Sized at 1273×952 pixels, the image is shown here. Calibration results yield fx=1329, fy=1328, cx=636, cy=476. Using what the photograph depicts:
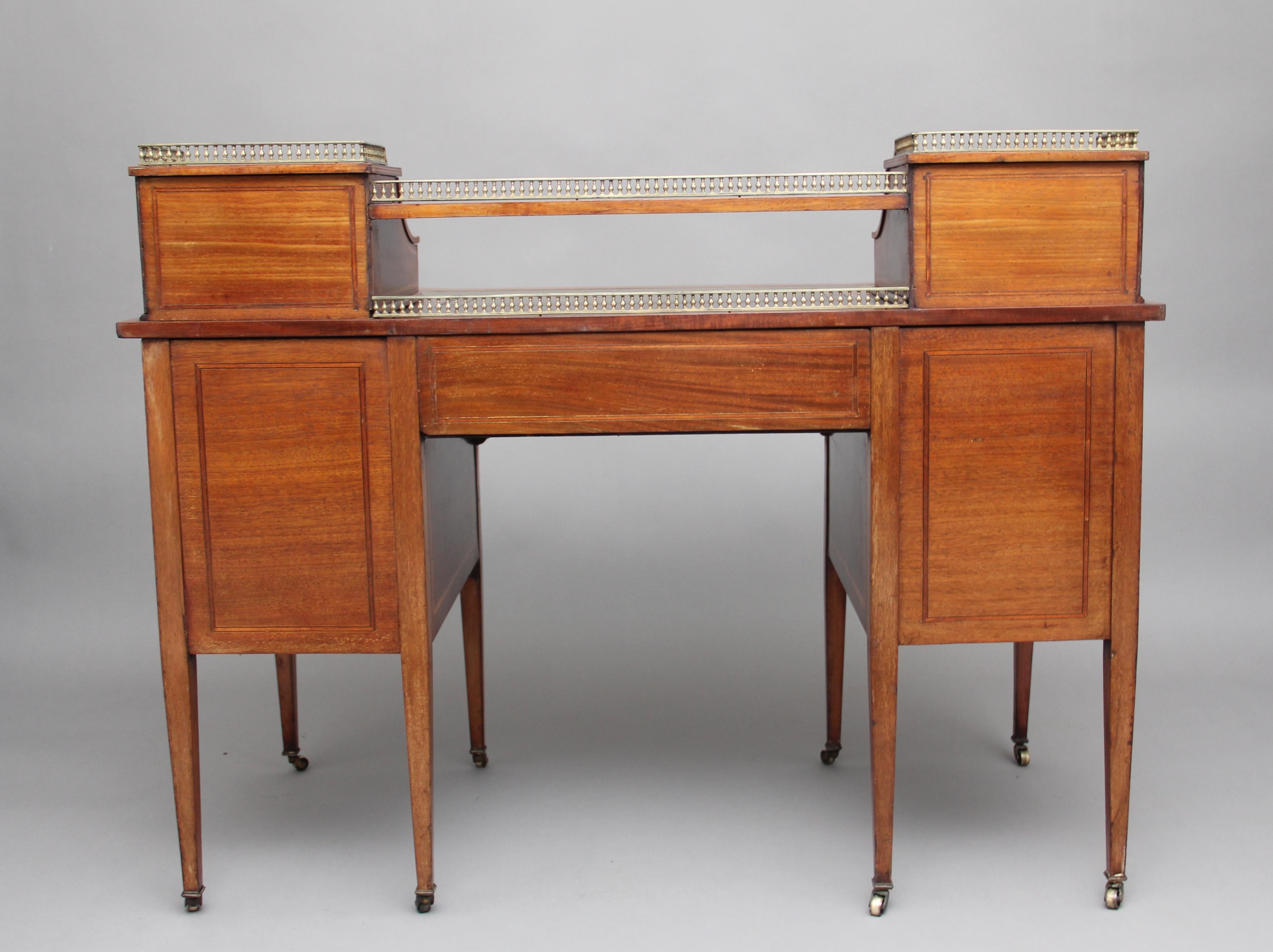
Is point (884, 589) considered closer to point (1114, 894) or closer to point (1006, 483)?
point (1006, 483)

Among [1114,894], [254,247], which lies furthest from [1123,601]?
[254,247]

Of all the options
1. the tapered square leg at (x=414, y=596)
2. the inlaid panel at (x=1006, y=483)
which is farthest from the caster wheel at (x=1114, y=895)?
the tapered square leg at (x=414, y=596)

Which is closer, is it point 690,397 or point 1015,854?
point 690,397

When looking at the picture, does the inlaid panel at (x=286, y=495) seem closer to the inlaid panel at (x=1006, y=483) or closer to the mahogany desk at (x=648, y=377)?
the mahogany desk at (x=648, y=377)

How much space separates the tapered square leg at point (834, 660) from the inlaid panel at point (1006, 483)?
85 cm

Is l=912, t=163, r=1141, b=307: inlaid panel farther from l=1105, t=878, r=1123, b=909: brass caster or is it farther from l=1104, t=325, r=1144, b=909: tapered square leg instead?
l=1105, t=878, r=1123, b=909: brass caster

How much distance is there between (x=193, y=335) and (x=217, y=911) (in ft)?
4.58

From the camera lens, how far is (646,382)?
305 centimetres

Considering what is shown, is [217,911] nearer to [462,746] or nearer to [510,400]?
[462,746]

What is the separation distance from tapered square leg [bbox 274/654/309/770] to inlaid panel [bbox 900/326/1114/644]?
1.91 meters

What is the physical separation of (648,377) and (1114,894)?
1658mm

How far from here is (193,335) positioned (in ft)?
9.91

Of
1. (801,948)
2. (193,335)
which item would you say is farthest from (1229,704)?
(193,335)

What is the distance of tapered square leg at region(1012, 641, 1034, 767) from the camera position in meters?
3.96
